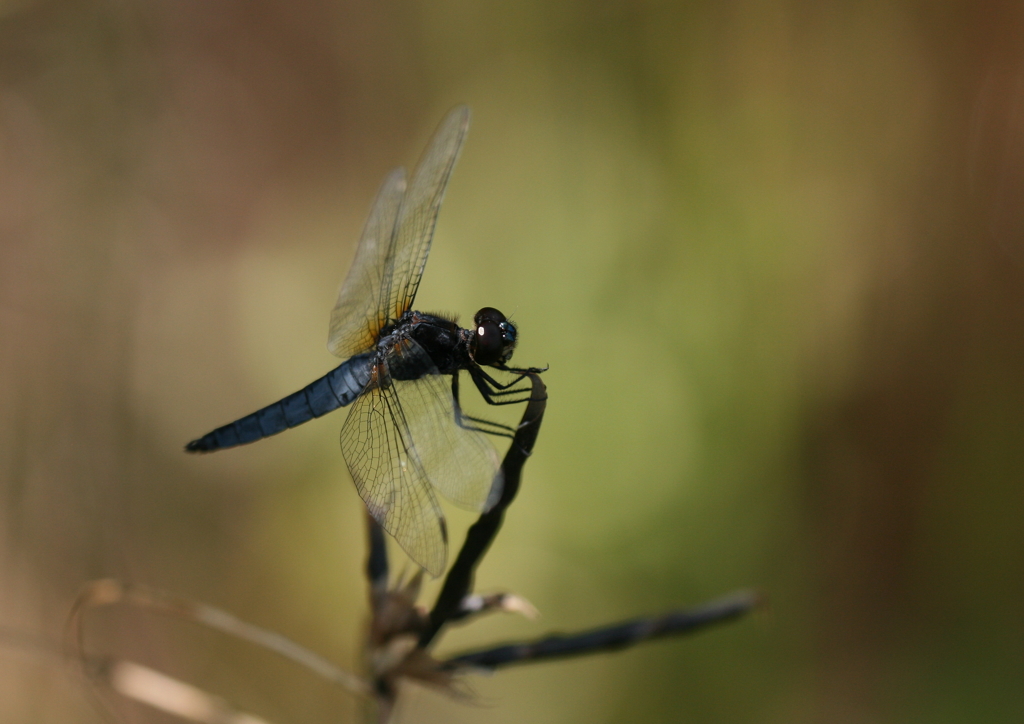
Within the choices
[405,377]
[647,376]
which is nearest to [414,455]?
[405,377]

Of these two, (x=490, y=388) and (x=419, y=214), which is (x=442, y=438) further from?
(x=419, y=214)

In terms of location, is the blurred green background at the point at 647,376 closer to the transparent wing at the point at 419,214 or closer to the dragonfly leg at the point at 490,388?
the dragonfly leg at the point at 490,388

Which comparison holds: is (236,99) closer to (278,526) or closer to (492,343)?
(278,526)

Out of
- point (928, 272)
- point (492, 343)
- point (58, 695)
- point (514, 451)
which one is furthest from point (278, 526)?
point (928, 272)

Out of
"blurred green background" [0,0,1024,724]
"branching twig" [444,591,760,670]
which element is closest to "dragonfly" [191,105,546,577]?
"branching twig" [444,591,760,670]

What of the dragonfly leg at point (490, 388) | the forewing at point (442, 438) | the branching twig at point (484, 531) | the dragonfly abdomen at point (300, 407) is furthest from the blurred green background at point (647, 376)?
the branching twig at point (484, 531)

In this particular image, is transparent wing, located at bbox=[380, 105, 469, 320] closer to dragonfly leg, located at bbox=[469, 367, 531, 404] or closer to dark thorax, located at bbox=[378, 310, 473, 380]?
dark thorax, located at bbox=[378, 310, 473, 380]

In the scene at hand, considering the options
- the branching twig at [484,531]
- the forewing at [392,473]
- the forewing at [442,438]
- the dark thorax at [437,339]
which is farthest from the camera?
the dark thorax at [437,339]
